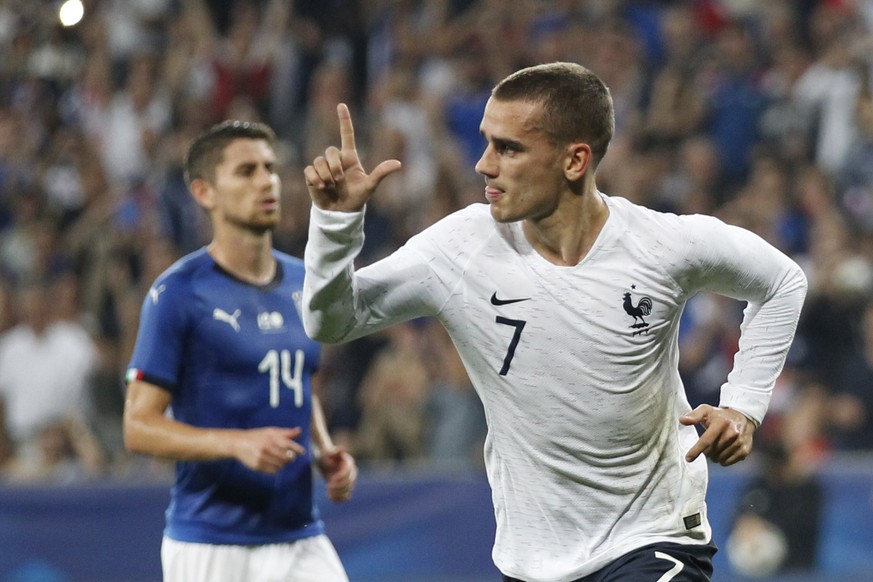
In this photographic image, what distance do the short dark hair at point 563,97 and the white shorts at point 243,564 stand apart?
6.83 feet

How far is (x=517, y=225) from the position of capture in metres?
4.59

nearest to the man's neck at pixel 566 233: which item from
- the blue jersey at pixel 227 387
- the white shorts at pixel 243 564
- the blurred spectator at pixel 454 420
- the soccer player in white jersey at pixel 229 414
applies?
the soccer player in white jersey at pixel 229 414

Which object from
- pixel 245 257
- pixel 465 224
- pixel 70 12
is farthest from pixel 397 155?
pixel 465 224

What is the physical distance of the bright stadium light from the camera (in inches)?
424

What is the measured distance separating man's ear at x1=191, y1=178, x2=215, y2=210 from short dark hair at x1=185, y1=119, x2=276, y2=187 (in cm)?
2

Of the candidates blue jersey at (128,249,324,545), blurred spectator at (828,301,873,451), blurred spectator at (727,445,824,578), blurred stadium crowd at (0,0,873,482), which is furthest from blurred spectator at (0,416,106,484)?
blue jersey at (128,249,324,545)

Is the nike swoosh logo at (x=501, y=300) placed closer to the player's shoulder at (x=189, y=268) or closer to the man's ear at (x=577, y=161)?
the man's ear at (x=577, y=161)

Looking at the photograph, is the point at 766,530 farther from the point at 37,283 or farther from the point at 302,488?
the point at 37,283

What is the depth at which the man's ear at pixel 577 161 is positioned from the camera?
446 centimetres

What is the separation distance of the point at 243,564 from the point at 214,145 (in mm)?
1825

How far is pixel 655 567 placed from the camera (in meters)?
4.36

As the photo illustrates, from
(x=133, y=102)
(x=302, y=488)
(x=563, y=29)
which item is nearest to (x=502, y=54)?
(x=563, y=29)

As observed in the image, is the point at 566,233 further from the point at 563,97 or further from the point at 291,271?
the point at 291,271

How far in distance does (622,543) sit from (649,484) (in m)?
0.22
